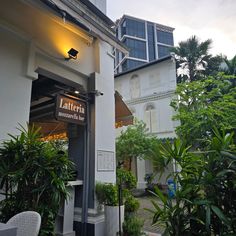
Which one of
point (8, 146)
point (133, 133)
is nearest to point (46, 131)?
point (8, 146)

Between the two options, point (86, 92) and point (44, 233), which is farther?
point (86, 92)

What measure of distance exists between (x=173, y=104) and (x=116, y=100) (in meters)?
8.06

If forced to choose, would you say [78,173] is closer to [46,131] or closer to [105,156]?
[105,156]

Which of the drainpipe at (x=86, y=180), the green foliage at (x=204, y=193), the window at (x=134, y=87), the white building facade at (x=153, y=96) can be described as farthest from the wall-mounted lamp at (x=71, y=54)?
the window at (x=134, y=87)

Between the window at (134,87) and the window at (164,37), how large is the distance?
45.9 metres

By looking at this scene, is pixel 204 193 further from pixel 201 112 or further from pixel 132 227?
pixel 201 112

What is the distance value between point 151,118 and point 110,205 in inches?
515

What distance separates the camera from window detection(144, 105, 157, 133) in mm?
16719

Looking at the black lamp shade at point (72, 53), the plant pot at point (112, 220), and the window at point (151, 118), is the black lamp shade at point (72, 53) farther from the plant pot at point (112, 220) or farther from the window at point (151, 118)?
the window at point (151, 118)

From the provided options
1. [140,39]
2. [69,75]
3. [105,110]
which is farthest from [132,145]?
[140,39]

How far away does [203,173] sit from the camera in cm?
283

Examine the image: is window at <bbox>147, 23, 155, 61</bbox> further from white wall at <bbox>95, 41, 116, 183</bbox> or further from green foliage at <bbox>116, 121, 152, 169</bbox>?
white wall at <bbox>95, 41, 116, 183</bbox>

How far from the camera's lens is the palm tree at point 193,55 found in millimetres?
17920

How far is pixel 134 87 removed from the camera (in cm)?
1825
